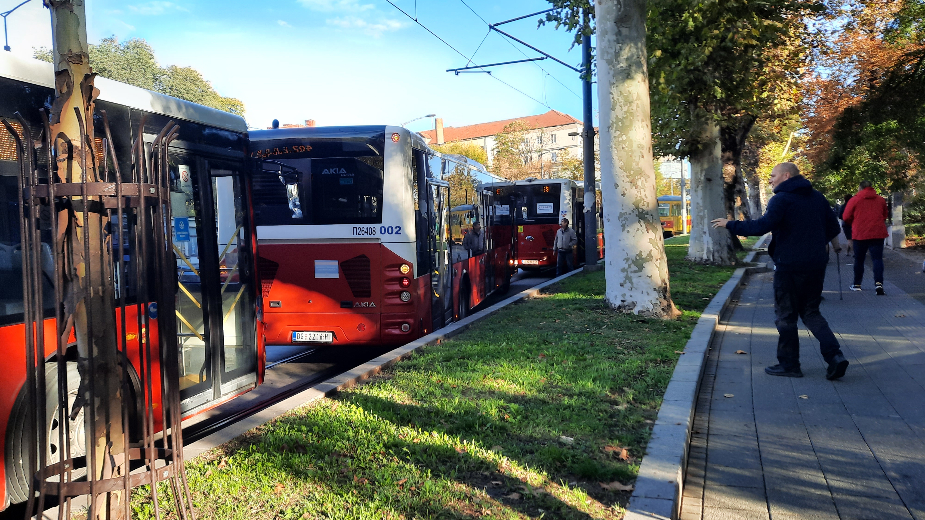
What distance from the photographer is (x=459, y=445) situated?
4.58 metres

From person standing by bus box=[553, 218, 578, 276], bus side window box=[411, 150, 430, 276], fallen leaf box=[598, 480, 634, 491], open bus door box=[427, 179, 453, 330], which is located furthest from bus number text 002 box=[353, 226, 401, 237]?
person standing by bus box=[553, 218, 578, 276]

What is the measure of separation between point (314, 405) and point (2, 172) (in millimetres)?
2622

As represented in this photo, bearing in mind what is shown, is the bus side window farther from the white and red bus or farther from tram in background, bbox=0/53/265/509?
tram in background, bbox=0/53/265/509

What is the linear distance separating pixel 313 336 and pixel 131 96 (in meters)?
4.19

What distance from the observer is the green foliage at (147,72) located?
164 feet

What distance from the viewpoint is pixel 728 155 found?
2361 cm

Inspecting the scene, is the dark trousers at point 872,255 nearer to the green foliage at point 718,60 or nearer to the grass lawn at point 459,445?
the green foliage at point 718,60

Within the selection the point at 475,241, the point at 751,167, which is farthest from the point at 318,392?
the point at 751,167

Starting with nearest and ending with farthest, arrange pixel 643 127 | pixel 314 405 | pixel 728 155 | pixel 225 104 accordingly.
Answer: pixel 314 405 < pixel 643 127 < pixel 728 155 < pixel 225 104

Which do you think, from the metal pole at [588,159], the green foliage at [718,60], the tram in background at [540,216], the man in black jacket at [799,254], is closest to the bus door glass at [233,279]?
the man in black jacket at [799,254]

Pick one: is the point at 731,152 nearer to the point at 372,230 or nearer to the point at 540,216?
the point at 540,216

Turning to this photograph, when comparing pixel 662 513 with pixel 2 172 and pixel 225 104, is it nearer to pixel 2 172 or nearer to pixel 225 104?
pixel 2 172

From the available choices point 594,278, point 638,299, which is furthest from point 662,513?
point 594,278

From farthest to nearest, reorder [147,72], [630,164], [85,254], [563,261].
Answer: [147,72] → [563,261] → [630,164] → [85,254]
